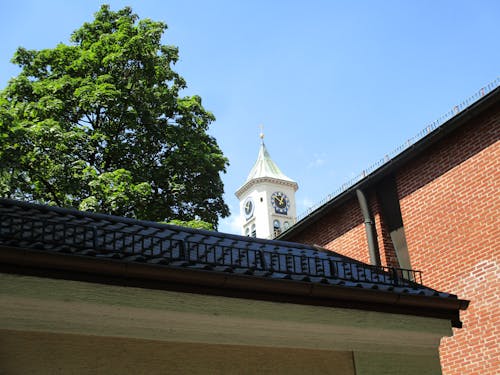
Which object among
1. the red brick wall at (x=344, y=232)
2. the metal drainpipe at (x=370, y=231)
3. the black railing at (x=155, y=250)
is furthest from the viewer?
the red brick wall at (x=344, y=232)

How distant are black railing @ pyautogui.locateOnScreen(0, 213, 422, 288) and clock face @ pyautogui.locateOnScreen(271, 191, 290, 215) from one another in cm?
7125

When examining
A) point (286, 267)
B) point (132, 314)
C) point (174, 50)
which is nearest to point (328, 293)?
point (286, 267)

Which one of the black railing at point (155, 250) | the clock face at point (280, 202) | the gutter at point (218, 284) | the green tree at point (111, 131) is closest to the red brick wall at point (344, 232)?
the green tree at point (111, 131)

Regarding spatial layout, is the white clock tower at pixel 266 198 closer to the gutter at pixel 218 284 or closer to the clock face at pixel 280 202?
the clock face at pixel 280 202

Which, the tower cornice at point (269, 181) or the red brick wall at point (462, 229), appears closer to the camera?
the red brick wall at point (462, 229)

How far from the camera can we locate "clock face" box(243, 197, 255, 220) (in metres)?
81.6

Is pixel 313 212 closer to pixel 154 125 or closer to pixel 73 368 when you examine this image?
pixel 154 125

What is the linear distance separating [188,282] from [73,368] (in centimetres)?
117

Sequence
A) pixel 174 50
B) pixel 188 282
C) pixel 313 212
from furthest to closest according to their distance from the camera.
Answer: pixel 174 50 → pixel 313 212 → pixel 188 282

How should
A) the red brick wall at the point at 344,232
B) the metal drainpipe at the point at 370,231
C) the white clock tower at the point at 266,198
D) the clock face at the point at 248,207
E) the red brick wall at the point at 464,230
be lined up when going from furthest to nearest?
the clock face at the point at 248,207 < the white clock tower at the point at 266,198 < the red brick wall at the point at 344,232 < the metal drainpipe at the point at 370,231 < the red brick wall at the point at 464,230

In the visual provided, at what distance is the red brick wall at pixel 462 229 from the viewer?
11.5 metres

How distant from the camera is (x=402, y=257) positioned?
14445 millimetres

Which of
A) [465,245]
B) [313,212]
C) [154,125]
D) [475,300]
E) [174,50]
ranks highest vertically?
[174,50]

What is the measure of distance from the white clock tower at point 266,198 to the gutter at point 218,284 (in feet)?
233
